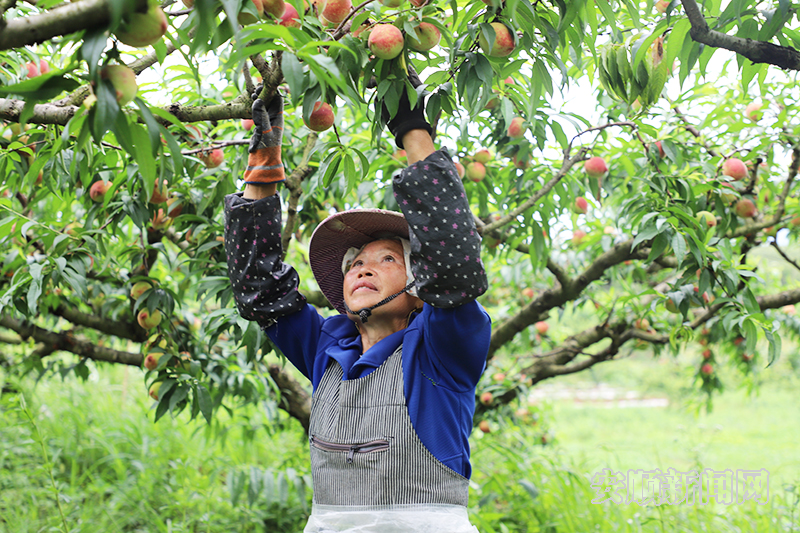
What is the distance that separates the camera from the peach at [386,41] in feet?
2.99

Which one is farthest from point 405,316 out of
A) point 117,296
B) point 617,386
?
point 617,386

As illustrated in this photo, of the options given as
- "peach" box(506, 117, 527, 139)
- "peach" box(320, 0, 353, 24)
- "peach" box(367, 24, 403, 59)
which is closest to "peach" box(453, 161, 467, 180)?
"peach" box(506, 117, 527, 139)

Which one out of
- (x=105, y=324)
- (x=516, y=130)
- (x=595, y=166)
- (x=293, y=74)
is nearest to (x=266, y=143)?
(x=293, y=74)

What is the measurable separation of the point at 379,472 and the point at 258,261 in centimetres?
51

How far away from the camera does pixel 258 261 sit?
127 centimetres

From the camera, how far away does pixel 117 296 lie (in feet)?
6.66

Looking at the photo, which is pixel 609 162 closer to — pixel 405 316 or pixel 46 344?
pixel 405 316

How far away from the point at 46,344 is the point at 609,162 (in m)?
2.33

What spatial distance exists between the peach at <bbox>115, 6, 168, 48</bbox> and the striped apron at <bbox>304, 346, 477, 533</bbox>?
722 millimetres

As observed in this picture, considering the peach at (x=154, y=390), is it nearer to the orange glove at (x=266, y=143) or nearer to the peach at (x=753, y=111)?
the orange glove at (x=266, y=143)

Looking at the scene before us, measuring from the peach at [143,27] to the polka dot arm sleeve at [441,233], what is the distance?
18.3 inches

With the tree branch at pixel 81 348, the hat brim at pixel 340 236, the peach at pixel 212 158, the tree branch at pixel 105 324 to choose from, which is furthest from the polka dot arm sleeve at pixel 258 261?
the tree branch at pixel 81 348

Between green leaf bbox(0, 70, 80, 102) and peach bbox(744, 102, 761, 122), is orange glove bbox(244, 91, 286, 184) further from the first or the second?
peach bbox(744, 102, 761, 122)

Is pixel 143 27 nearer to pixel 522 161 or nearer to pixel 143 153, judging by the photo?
pixel 143 153
